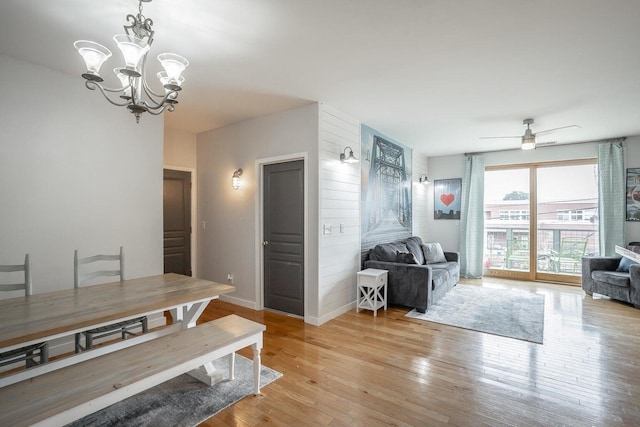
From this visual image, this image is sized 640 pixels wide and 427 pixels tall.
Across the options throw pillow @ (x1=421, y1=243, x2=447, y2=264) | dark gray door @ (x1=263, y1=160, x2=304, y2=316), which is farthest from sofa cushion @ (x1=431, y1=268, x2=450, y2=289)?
dark gray door @ (x1=263, y1=160, x2=304, y2=316)

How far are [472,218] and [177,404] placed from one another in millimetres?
6397

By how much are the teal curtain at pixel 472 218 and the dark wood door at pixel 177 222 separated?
5.64 m

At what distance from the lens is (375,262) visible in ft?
15.4

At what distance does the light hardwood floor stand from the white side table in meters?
Result: 0.31

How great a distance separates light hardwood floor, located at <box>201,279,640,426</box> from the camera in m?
2.11

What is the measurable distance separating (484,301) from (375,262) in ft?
6.04

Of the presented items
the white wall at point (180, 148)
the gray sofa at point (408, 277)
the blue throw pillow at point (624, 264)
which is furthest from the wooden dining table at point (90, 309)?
the blue throw pillow at point (624, 264)

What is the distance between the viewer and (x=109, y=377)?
167 centimetres

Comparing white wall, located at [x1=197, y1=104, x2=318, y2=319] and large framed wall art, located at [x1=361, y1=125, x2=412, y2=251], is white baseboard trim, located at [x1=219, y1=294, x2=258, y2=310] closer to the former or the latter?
white wall, located at [x1=197, y1=104, x2=318, y2=319]

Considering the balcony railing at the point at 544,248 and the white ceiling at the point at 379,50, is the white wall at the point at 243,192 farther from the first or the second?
the balcony railing at the point at 544,248

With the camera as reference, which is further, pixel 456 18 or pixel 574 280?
pixel 574 280

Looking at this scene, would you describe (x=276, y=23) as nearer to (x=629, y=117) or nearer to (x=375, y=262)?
(x=375, y=262)

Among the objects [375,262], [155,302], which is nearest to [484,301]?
[375,262]

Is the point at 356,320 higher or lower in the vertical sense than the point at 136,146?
lower
